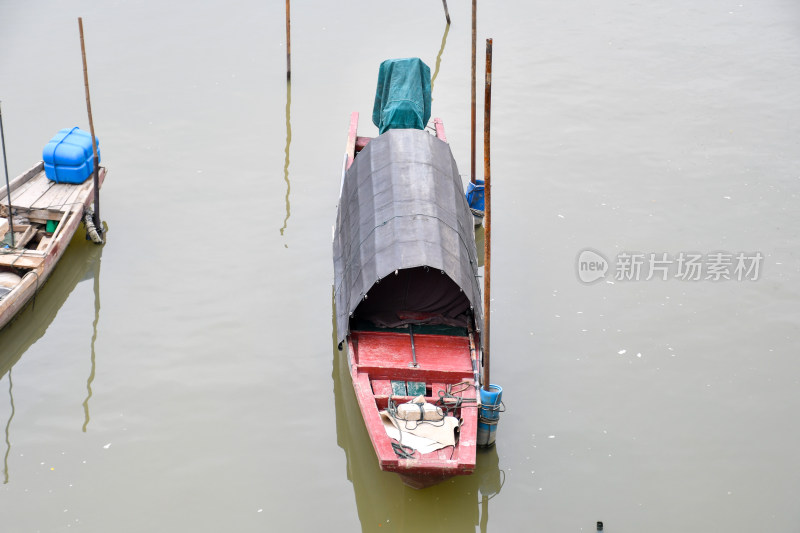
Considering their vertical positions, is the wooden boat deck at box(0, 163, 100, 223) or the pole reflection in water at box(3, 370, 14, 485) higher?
the wooden boat deck at box(0, 163, 100, 223)

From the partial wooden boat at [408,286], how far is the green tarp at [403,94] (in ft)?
4.54

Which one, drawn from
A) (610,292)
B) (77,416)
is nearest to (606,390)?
(610,292)

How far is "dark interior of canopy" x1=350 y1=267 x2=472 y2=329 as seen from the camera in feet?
27.9

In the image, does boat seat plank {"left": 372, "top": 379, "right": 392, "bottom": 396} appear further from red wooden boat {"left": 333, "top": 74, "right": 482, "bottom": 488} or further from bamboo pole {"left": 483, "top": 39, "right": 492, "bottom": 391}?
bamboo pole {"left": 483, "top": 39, "right": 492, "bottom": 391}

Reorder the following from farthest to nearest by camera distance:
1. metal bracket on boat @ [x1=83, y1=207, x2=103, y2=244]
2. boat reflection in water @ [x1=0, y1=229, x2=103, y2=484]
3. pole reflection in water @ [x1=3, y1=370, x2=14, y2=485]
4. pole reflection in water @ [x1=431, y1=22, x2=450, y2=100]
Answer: pole reflection in water @ [x1=431, y1=22, x2=450, y2=100] < metal bracket on boat @ [x1=83, y1=207, x2=103, y2=244] < boat reflection in water @ [x1=0, y1=229, x2=103, y2=484] < pole reflection in water @ [x1=3, y1=370, x2=14, y2=485]

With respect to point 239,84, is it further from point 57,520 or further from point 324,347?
point 57,520

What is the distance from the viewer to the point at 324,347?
9500 mm

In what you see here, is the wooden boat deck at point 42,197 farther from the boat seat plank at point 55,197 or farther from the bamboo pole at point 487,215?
the bamboo pole at point 487,215

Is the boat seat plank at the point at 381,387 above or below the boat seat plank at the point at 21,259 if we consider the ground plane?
below

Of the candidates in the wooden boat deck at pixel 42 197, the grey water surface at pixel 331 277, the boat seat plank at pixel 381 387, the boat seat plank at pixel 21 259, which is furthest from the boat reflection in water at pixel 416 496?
the wooden boat deck at pixel 42 197

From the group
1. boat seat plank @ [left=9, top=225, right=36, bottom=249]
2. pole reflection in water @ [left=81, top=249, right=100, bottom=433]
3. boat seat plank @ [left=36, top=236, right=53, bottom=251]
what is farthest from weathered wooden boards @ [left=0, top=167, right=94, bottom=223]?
pole reflection in water @ [left=81, top=249, right=100, bottom=433]

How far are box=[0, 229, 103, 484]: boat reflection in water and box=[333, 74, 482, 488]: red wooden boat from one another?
299 cm

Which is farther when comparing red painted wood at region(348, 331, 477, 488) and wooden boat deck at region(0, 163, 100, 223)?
wooden boat deck at region(0, 163, 100, 223)

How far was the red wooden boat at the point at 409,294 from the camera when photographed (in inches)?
302
